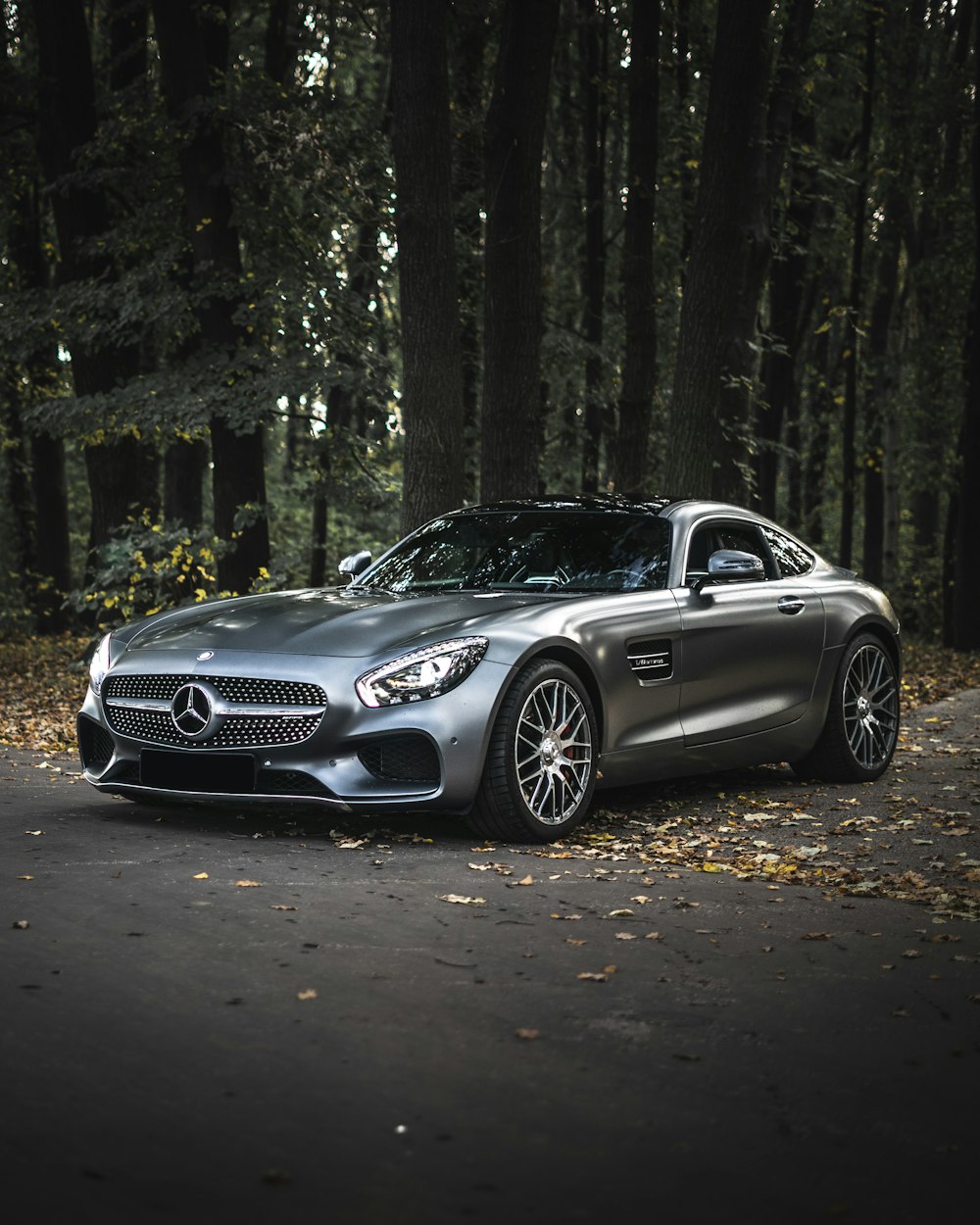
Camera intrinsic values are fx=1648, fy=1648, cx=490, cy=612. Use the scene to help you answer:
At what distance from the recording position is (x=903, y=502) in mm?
43406

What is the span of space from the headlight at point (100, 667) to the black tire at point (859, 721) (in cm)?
407

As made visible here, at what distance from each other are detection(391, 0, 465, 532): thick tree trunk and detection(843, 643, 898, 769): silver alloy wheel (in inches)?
159

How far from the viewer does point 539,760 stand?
23.5 ft

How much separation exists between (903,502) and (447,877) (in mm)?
38901

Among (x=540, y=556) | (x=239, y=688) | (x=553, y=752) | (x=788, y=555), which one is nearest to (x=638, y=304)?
(x=788, y=555)

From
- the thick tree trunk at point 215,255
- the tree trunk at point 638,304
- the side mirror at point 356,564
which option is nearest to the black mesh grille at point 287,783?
the side mirror at point 356,564

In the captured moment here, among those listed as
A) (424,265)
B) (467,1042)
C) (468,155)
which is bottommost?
(467,1042)

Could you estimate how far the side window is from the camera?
374 inches

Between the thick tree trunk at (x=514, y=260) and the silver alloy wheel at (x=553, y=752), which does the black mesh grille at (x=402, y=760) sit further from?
the thick tree trunk at (x=514, y=260)

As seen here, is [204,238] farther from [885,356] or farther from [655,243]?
[885,356]

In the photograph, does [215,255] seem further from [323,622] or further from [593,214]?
[323,622]

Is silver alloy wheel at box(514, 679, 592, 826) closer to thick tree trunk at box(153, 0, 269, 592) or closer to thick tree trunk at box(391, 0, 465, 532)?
thick tree trunk at box(391, 0, 465, 532)

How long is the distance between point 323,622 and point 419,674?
70 centimetres

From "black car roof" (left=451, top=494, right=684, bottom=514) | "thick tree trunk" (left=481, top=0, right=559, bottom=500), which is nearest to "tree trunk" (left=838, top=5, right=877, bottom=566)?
"thick tree trunk" (left=481, top=0, right=559, bottom=500)
